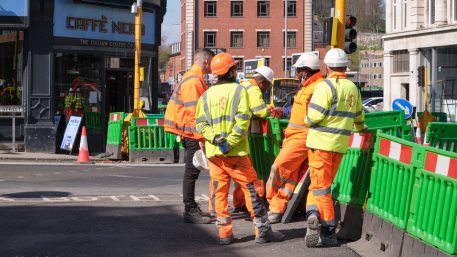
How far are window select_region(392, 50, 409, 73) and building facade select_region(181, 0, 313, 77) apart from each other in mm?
28659

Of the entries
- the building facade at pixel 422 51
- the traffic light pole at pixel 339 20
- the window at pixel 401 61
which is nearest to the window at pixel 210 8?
the building facade at pixel 422 51

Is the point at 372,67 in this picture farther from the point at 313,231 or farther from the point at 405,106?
the point at 313,231

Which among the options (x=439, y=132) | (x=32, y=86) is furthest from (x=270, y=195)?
(x=32, y=86)

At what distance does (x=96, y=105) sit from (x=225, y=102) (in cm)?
1668

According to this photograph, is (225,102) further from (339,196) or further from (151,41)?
(151,41)

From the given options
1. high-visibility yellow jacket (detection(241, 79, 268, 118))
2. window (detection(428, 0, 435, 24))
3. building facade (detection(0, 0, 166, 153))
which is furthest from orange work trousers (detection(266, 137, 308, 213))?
window (detection(428, 0, 435, 24))

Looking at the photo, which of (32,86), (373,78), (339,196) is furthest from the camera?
(373,78)

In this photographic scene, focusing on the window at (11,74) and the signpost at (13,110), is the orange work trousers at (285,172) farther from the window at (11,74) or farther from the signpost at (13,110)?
the window at (11,74)

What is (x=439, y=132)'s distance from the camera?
417 inches

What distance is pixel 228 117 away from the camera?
8.31m

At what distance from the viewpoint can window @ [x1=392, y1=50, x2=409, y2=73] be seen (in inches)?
2095

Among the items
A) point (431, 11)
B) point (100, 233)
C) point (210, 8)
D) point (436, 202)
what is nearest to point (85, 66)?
point (100, 233)

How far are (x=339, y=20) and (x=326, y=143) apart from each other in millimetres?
6349

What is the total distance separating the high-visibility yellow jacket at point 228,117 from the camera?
827 cm
